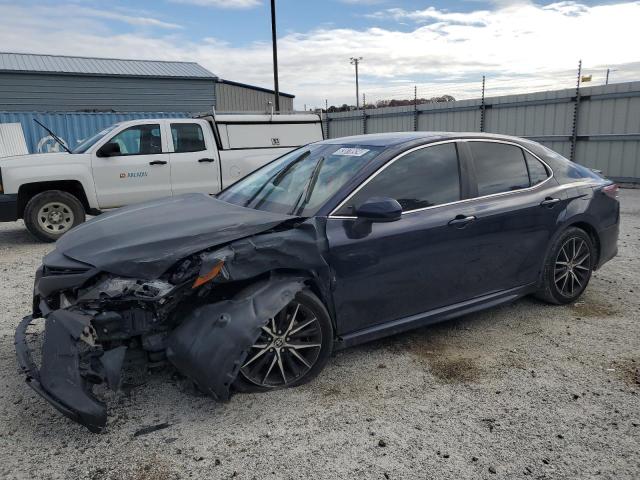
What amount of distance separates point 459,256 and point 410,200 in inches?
22.0

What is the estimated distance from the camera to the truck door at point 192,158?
8.57m

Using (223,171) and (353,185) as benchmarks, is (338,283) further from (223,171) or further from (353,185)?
(223,171)

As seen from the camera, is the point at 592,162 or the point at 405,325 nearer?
the point at 405,325

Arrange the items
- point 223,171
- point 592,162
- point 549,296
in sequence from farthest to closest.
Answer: point 592,162 → point 223,171 → point 549,296

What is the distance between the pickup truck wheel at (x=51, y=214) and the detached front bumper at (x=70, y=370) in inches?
211

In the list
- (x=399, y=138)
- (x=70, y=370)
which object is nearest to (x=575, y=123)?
(x=399, y=138)

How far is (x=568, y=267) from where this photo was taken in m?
4.55

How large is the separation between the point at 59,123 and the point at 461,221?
654 inches

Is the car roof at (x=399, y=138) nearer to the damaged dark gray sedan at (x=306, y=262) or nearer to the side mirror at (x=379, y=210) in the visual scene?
the damaged dark gray sedan at (x=306, y=262)

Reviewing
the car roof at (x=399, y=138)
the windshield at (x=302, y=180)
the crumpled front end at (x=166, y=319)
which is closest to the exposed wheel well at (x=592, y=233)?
the car roof at (x=399, y=138)

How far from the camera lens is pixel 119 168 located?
812cm

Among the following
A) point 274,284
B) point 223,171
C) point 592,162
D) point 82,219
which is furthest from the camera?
point 592,162

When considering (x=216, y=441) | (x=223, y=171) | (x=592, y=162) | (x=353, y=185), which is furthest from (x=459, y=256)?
(x=592, y=162)

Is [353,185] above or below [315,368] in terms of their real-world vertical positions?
above
